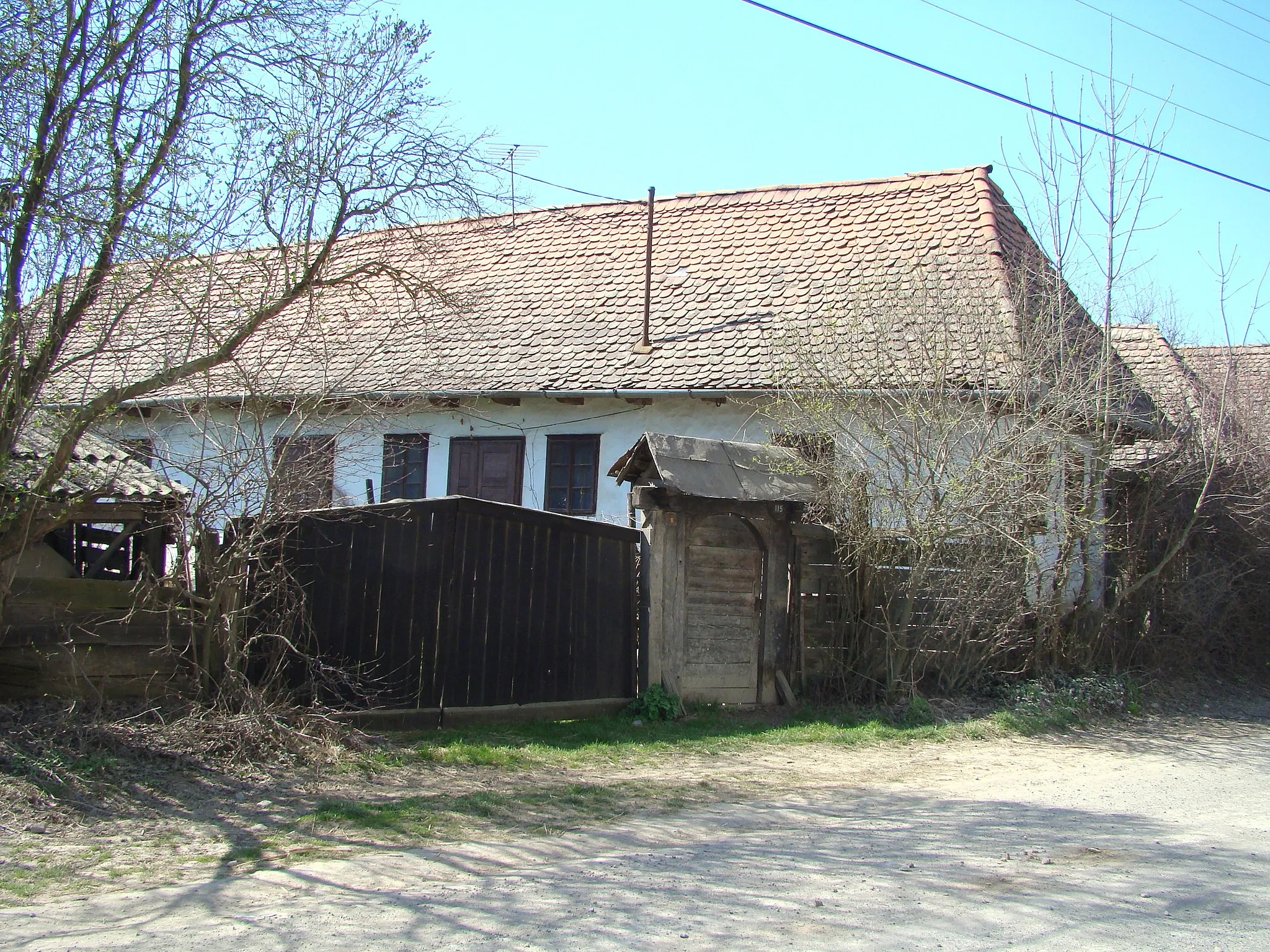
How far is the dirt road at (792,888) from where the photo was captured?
168 inches

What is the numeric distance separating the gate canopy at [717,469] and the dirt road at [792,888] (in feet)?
10.5

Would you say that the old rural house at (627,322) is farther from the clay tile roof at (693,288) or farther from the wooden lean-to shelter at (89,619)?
the wooden lean-to shelter at (89,619)

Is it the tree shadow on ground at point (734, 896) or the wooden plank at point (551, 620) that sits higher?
the wooden plank at point (551, 620)

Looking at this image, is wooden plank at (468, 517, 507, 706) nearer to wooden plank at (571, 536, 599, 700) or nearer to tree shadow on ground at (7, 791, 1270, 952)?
wooden plank at (571, 536, 599, 700)

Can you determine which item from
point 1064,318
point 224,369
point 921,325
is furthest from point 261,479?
point 1064,318

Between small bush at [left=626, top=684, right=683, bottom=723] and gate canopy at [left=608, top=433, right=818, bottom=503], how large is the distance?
5.89ft

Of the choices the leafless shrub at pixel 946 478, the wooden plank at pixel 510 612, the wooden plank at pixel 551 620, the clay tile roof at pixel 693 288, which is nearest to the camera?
the wooden plank at pixel 510 612

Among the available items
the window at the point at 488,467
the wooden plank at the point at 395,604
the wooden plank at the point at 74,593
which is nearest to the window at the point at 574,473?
the window at the point at 488,467

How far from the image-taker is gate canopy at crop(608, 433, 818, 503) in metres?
9.78

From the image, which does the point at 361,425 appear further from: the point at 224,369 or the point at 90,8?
the point at 90,8

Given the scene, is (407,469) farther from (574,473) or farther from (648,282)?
(648,282)

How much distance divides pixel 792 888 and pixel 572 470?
412 inches

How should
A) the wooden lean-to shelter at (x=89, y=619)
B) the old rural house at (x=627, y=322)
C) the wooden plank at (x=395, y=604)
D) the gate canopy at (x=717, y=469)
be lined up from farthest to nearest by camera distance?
the old rural house at (x=627, y=322), the gate canopy at (x=717, y=469), the wooden plank at (x=395, y=604), the wooden lean-to shelter at (x=89, y=619)

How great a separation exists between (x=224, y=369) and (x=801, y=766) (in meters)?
5.66
